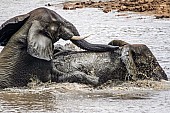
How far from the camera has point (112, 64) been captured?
42.8 feet

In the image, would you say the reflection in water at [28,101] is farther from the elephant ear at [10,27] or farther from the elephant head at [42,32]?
the elephant ear at [10,27]

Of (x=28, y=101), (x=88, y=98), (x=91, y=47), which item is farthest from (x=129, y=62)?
(x=28, y=101)

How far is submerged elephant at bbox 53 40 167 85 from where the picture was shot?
1291 centimetres

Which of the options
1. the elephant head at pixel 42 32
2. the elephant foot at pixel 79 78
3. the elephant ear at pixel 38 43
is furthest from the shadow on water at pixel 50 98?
the elephant head at pixel 42 32

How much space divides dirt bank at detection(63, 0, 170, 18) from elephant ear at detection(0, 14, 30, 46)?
1542cm

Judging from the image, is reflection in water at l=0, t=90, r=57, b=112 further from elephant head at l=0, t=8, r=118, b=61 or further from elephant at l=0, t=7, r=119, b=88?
elephant head at l=0, t=8, r=118, b=61

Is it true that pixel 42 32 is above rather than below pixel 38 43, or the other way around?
above

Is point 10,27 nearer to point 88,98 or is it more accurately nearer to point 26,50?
point 26,50

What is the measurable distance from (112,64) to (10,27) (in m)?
1.89

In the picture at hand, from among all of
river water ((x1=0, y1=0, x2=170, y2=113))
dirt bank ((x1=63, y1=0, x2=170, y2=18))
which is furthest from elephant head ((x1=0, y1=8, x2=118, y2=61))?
dirt bank ((x1=63, y1=0, x2=170, y2=18))

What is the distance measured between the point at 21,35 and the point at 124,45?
1863 millimetres

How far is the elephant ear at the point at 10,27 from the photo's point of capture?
12828mm

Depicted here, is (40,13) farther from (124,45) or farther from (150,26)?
(150,26)

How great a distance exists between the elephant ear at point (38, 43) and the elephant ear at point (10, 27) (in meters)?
0.32
